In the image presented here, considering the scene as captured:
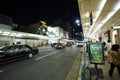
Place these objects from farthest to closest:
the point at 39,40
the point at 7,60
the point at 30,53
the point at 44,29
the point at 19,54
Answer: the point at 44,29 < the point at 39,40 < the point at 30,53 < the point at 19,54 < the point at 7,60

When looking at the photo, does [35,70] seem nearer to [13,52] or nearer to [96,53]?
[13,52]

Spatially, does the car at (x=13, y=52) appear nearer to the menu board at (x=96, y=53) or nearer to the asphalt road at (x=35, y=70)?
the asphalt road at (x=35, y=70)

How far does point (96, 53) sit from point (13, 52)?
29.7ft

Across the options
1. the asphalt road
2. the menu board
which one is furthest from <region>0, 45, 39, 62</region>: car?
the menu board

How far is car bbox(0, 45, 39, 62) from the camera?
1099cm

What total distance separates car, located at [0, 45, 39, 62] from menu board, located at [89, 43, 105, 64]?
8.22m

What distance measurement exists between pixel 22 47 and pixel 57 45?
20.5m

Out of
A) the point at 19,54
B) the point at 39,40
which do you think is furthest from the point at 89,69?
the point at 39,40

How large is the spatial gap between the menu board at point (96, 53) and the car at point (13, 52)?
8.22m

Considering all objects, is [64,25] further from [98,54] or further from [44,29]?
[98,54]

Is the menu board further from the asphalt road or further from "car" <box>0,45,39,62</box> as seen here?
"car" <box>0,45,39,62</box>

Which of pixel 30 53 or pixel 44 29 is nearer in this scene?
pixel 30 53

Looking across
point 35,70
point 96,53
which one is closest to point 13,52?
point 35,70

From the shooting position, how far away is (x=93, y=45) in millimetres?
5109
